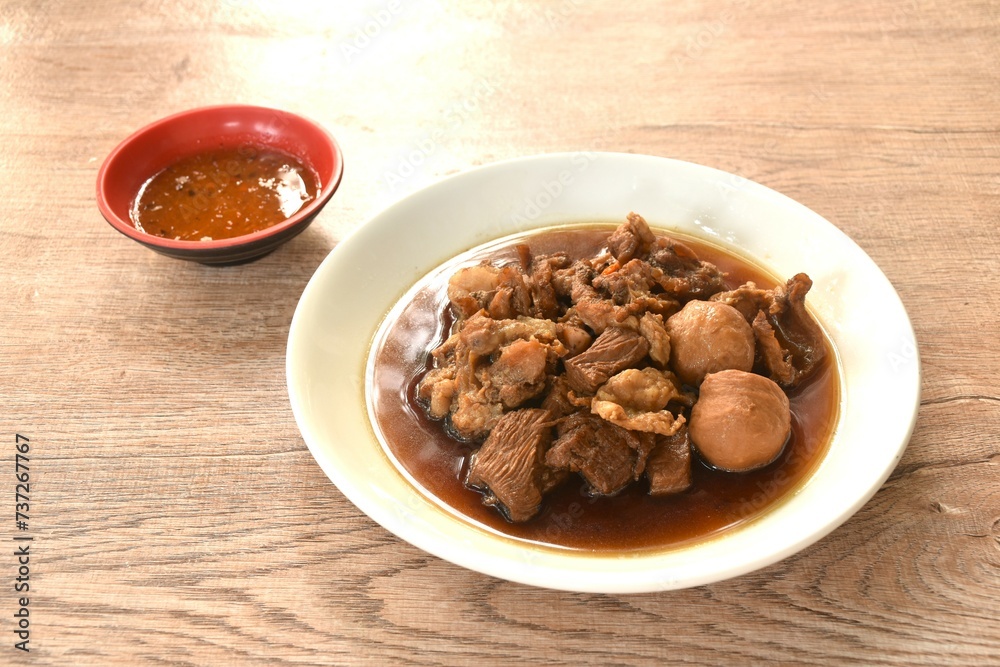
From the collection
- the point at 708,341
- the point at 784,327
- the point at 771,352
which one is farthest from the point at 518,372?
the point at 784,327

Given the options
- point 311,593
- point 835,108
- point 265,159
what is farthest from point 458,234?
point 835,108

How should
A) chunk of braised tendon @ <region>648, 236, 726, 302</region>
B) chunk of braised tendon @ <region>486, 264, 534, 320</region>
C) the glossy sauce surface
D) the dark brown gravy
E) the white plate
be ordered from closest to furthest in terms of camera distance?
the white plate
the dark brown gravy
chunk of braised tendon @ <region>486, 264, 534, 320</region>
chunk of braised tendon @ <region>648, 236, 726, 302</region>
the glossy sauce surface

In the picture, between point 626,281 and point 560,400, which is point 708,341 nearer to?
point 626,281

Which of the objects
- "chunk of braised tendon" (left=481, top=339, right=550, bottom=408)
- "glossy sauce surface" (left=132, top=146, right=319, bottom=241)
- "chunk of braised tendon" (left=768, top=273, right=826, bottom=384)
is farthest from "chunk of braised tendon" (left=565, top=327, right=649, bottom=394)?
"glossy sauce surface" (left=132, top=146, right=319, bottom=241)

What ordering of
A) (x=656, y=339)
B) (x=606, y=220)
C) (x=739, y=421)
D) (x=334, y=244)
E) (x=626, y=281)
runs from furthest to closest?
1. (x=334, y=244)
2. (x=606, y=220)
3. (x=626, y=281)
4. (x=656, y=339)
5. (x=739, y=421)

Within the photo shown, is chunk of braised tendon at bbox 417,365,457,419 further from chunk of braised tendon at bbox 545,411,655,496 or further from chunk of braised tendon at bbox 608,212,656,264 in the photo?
chunk of braised tendon at bbox 608,212,656,264

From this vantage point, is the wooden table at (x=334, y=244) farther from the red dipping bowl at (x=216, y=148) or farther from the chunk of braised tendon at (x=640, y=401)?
the chunk of braised tendon at (x=640, y=401)

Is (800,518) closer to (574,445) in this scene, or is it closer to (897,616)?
(897,616)
